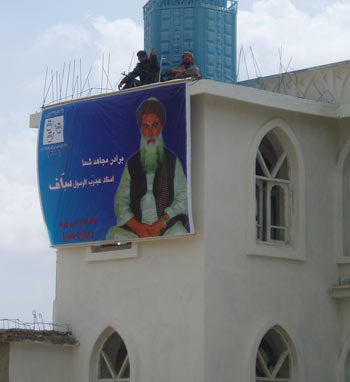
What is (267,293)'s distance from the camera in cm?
2048

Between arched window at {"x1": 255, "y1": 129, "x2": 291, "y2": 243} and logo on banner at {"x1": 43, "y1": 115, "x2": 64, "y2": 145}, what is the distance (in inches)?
131

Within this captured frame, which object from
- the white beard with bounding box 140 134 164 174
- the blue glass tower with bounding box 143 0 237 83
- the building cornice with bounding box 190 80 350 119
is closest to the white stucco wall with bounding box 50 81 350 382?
the building cornice with bounding box 190 80 350 119

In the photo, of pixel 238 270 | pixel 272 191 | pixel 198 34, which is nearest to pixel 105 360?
pixel 238 270

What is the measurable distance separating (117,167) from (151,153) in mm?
743

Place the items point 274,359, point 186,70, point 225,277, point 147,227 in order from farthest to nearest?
point 274,359 < point 186,70 < point 147,227 < point 225,277

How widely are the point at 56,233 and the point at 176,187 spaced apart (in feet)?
9.46

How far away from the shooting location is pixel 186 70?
67.9 ft

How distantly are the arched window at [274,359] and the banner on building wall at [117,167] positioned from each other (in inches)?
96.0

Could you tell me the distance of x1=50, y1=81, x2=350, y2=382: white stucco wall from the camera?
19.9m

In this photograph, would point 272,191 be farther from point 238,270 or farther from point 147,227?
point 147,227

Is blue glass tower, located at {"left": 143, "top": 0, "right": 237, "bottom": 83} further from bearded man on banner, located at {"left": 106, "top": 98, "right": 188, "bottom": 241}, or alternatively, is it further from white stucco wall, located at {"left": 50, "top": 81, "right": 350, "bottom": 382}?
bearded man on banner, located at {"left": 106, "top": 98, "right": 188, "bottom": 241}

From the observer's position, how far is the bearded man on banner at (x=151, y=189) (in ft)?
65.5

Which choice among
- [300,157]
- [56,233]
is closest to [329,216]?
[300,157]

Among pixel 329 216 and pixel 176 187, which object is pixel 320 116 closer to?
pixel 329 216
